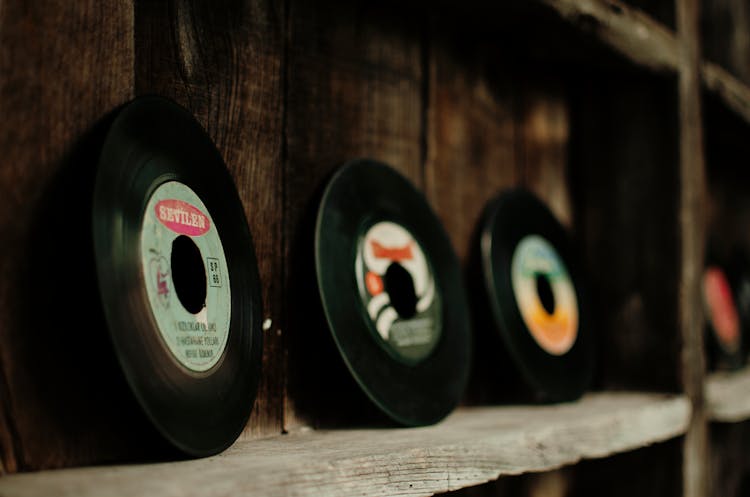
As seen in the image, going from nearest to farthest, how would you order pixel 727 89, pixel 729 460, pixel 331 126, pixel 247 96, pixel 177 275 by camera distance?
pixel 177 275 < pixel 247 96 < pixel 331 126 < pixel 727 89 < pixel 729 460

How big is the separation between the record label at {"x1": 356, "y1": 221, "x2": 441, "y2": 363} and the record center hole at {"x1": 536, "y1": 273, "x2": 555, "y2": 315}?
31 centimetres

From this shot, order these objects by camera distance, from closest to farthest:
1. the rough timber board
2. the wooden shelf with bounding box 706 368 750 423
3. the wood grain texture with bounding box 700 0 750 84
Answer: the rough timber board
the wooden shelf with bounding box 706 368 750 423
the wood grain texture with bounding box 700 0 750 84

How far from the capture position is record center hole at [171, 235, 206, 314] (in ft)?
2.92

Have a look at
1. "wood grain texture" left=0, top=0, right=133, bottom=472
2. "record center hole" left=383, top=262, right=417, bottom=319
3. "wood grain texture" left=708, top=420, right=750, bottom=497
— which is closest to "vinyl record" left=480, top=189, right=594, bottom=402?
"record center hole" left=383, top=262, right=417, bottom=319

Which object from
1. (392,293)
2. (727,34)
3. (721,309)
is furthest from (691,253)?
(727,34)

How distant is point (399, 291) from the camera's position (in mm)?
1214

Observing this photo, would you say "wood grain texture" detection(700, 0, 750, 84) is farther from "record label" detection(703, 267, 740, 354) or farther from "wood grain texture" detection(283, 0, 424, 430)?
"wood grain texture" detection(283, 0, 424, 430)

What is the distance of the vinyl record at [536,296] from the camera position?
138cm

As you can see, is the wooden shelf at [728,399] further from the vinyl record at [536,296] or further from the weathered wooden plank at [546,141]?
the weathered wooden plank at [546,141]

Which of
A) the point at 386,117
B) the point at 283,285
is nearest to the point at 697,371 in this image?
the point at 386,117

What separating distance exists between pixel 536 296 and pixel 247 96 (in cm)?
65

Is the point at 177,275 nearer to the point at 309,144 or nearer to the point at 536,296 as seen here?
the point at 309,144

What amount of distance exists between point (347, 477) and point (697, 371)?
0.95m

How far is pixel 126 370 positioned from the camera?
0.73m
